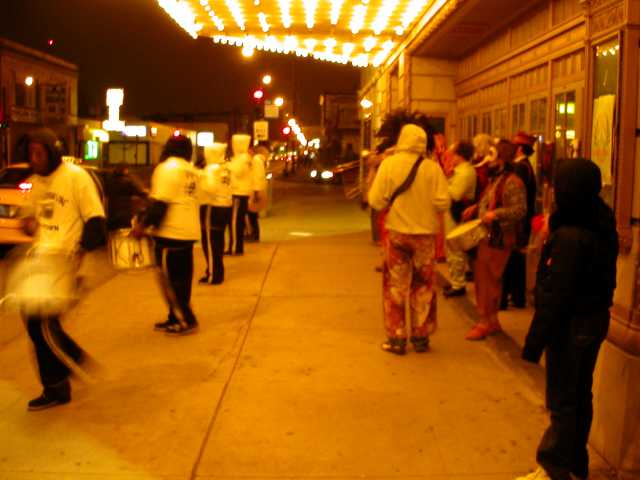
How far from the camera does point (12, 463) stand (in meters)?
4.82

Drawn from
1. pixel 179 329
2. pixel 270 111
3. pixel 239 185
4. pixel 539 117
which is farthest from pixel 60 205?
pixel 270 111

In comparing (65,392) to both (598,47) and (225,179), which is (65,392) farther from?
(225,179)

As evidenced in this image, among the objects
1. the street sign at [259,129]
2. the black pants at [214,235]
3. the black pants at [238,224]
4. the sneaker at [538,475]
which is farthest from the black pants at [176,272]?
the street sign at [259,129]

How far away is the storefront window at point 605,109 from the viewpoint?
4.93 m

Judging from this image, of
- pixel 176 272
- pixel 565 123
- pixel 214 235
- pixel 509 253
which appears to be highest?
pixel 565 123

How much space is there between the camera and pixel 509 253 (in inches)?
291

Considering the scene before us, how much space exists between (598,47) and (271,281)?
603cm

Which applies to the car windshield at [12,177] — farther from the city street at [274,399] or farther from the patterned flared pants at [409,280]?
the patterned flared pants at [409,280]

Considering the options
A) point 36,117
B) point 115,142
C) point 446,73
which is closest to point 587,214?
point 446,73

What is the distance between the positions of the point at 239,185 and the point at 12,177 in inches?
149

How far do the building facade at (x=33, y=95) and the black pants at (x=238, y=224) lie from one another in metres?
23.2

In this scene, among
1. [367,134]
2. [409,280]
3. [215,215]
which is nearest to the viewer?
[409,280]

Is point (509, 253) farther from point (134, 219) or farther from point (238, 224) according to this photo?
point (238, 224)

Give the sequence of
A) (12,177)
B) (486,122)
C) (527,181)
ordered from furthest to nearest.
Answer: (12,177)
(486,122)
(527,181)
